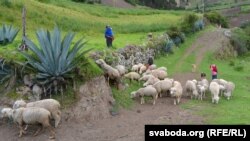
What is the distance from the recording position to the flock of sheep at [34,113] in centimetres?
1586

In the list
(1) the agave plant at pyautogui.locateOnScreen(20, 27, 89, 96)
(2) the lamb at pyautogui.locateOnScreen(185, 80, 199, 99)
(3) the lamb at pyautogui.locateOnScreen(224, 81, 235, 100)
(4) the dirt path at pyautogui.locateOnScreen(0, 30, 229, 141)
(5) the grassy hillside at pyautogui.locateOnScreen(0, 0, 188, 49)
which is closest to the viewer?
(4) the dirt path at pyautogui.locateOnScreen(0, 30, 229, 141)

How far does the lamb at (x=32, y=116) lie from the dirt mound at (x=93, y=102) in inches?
60.1

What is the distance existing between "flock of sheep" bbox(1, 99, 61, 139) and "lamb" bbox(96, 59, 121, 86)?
374cm

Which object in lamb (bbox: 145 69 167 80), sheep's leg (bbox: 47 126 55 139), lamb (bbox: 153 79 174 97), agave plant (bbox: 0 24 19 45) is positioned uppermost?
agave plant (bbox: 0 24 19 45)

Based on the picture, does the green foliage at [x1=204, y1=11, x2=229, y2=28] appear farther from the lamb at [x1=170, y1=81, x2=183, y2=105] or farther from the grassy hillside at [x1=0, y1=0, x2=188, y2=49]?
the lamb at [x1=170, y1=81, x2=183, y2=105]

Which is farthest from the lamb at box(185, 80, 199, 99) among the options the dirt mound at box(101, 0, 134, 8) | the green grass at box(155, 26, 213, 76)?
the dirt mound at box(101, 0, 134, 8)

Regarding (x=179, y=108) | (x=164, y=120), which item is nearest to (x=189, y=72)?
(x=179, y=108)

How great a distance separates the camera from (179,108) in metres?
19.9

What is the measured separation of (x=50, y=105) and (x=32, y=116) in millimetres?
861

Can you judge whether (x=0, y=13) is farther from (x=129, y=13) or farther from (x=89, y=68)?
(x=129, y=13)

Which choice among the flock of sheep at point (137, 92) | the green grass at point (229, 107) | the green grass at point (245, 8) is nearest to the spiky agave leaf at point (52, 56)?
the flock of sheep at point (137, 92)

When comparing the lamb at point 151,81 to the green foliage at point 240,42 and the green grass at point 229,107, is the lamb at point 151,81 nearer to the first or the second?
the green grass at point 229,107

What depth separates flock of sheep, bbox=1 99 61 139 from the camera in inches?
624

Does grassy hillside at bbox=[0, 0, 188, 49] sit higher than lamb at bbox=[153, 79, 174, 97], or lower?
higher
